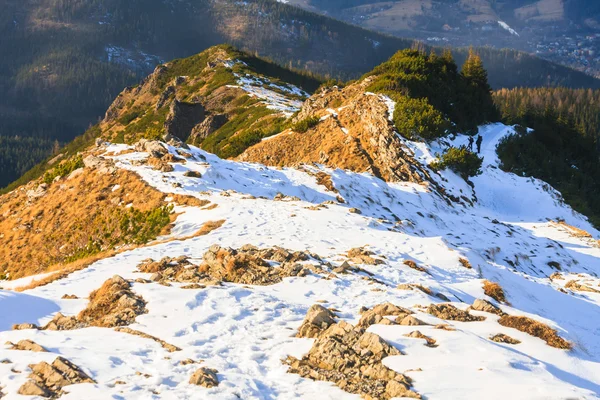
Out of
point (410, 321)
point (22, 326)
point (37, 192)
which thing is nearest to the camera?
point (22, 326)

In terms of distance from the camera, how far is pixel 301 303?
41.1ft

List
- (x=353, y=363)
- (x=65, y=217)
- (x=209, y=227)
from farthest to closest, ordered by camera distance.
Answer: (x=65, y=217) < (x=209, y=227) < (x=353, y=363)

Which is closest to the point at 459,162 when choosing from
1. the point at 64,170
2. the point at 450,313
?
the point at 64,170

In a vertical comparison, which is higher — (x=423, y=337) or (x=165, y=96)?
(x=423, y=337)

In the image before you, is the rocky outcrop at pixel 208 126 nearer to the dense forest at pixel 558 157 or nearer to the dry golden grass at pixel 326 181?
the dense forest at pixel 558 157

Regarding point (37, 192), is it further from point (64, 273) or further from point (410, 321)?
point (410, 321)

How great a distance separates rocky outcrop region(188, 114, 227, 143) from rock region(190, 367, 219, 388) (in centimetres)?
7424

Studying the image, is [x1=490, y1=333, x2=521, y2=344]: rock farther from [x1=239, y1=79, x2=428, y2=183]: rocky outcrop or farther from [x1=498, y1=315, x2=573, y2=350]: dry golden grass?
[x1=239, y1=79, x2=428, y2=183]: rocky outcrop

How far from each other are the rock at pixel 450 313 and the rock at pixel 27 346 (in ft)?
27.1

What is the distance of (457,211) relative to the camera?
31.4 meters

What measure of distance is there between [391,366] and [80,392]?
4942 millimetres

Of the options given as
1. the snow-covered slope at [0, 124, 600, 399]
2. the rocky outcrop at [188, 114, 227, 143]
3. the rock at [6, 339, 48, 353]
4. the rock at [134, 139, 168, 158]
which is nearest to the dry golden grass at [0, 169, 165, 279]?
the snow-covered slope at [0, 124, 600, 399]

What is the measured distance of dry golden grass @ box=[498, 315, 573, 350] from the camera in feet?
34.2

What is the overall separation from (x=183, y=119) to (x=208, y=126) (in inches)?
506
